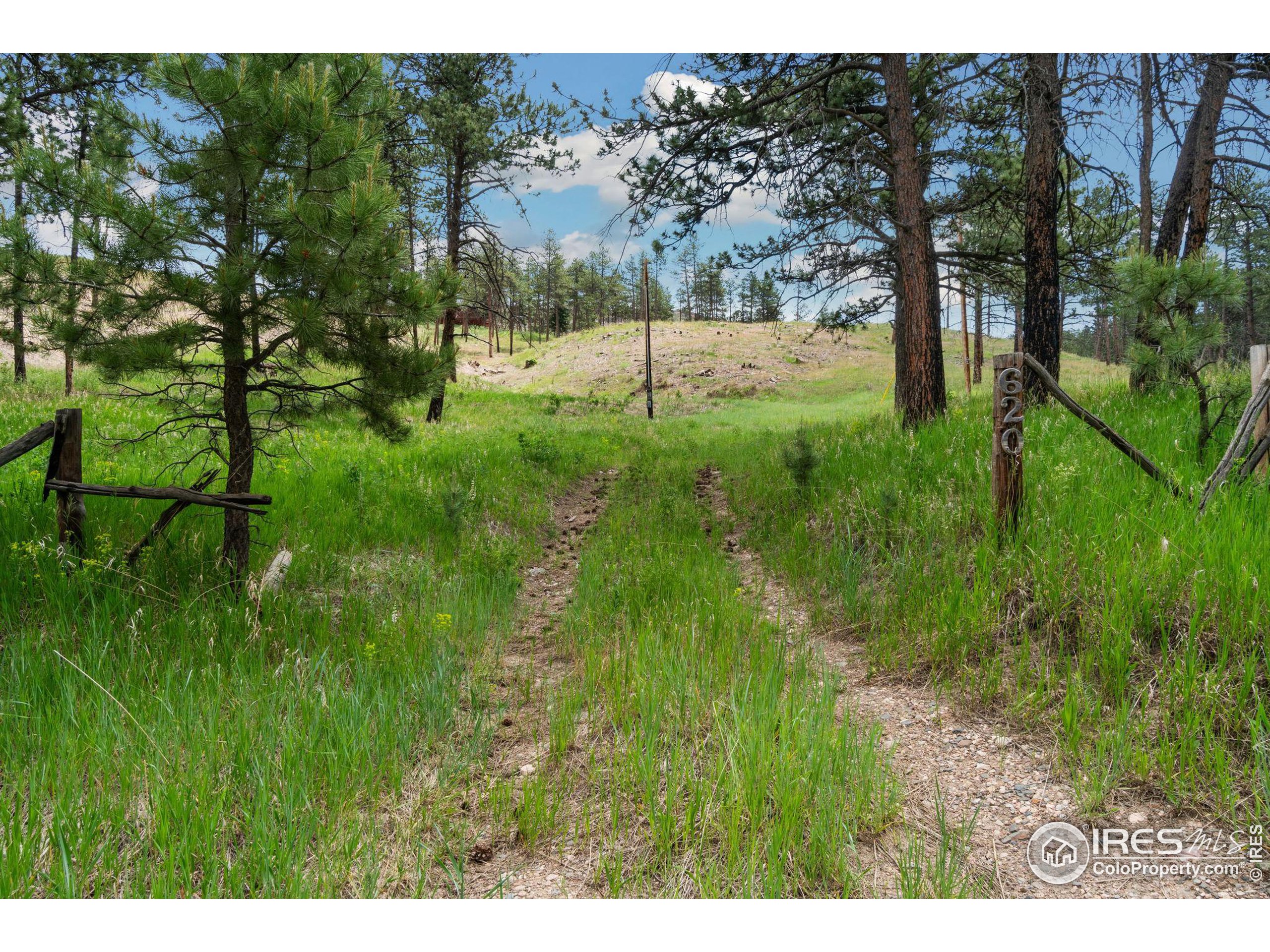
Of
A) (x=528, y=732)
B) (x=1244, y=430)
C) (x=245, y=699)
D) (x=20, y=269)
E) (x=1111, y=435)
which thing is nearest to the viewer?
(x=245, y=699)

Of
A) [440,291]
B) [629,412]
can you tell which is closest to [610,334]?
[629,412]

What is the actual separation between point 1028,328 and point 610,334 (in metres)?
46.5

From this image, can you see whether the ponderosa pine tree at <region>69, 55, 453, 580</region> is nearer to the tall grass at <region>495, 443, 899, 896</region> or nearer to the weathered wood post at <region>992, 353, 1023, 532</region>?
the tall grass at <region>495, 443, 899, 896</region>

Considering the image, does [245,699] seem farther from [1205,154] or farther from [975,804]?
[1205,154]

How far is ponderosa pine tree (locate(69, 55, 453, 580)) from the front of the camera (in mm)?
3738

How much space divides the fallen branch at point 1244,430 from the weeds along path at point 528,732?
458 centimetres

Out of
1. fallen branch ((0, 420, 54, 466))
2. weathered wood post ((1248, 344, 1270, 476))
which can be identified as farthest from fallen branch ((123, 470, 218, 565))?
weathered wood post ((1248, 344, 1270, 476))

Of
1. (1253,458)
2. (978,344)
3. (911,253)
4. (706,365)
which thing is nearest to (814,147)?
(911,253)

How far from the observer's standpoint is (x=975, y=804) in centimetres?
251

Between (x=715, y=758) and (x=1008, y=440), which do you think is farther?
(x=1008, y=440)

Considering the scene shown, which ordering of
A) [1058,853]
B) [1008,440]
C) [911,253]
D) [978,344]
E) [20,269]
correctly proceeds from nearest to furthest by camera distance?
[1058,853]
[20,269]
[1008,440]
[911,253]
[978,344]

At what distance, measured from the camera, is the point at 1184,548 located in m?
3.50

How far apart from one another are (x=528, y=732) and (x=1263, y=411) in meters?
5.46

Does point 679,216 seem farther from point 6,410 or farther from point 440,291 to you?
point 6,410
